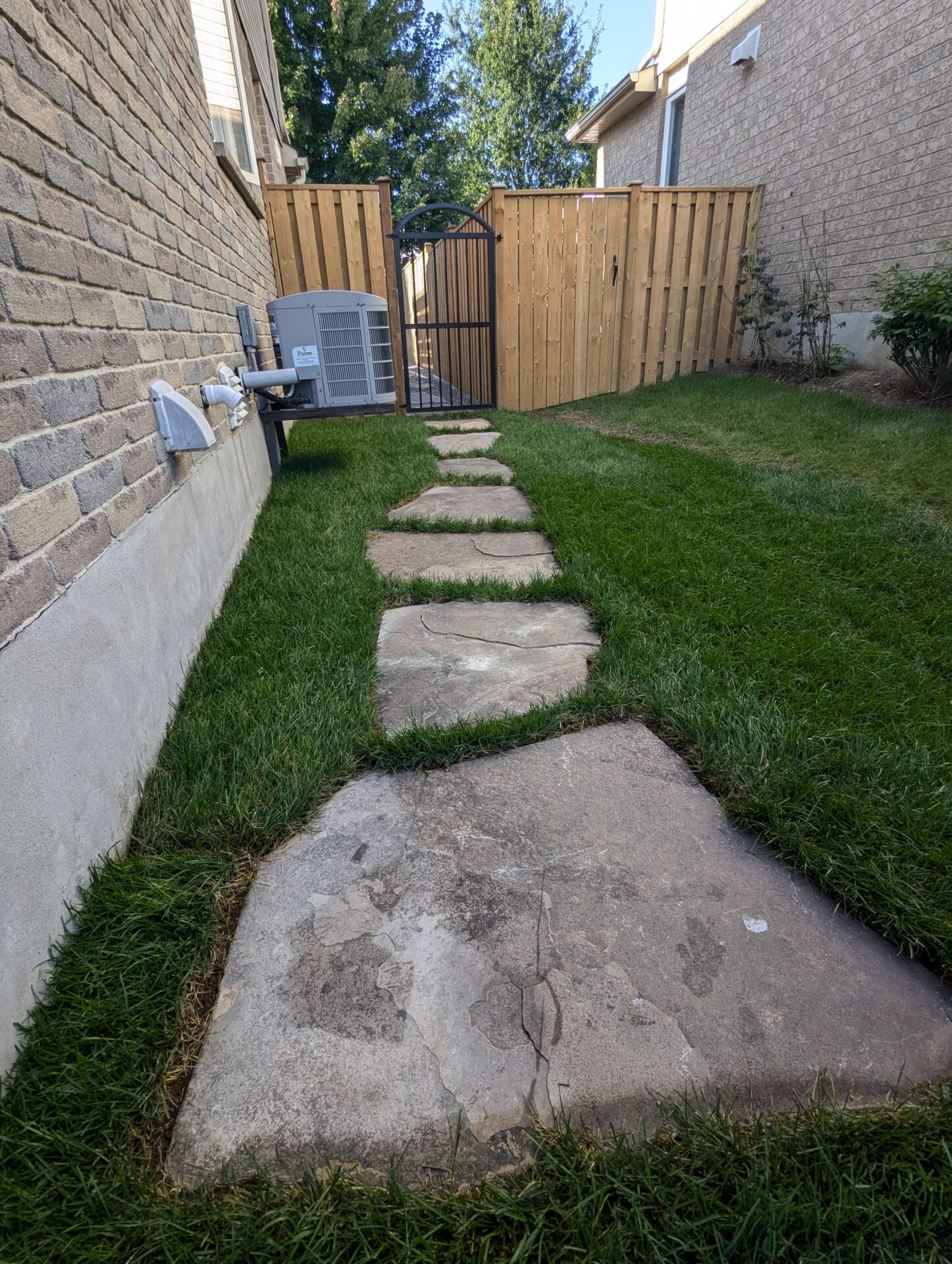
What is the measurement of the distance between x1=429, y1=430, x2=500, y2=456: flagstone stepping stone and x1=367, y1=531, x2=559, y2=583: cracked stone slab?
6.15ft

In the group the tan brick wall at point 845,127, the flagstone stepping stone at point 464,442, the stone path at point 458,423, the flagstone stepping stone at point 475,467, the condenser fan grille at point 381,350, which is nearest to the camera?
the condenser fan grille at point 381,350

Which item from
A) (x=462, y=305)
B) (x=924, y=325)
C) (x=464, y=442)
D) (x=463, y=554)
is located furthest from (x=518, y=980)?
(x=462, y=305)

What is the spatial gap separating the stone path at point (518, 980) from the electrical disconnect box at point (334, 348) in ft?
10.3

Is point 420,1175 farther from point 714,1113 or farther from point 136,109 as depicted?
point 136,109

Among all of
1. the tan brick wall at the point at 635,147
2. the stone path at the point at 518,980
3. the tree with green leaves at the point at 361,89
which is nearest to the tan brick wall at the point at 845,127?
the tan brick wall at the point at 635,147

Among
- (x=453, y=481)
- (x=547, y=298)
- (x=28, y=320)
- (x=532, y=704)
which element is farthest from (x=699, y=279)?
(x=28, y=320)

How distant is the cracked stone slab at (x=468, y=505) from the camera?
3365 millimetres

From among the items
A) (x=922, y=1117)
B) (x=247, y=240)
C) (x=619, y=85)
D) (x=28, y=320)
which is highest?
(x=619, y=85)

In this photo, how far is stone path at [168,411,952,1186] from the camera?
874 mm

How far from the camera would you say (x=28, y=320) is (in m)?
1.14

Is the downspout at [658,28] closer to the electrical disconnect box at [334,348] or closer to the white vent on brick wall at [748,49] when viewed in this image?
the white vent on brick wall at [748,49]

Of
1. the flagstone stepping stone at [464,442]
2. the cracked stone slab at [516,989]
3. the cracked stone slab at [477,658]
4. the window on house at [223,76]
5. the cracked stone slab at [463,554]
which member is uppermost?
the window on house at [223,76]

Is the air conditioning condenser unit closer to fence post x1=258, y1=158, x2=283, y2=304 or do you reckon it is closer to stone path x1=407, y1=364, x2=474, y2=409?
fence post x1=258, y1=158, x2=283, y2=304

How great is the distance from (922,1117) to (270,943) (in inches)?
39.4
